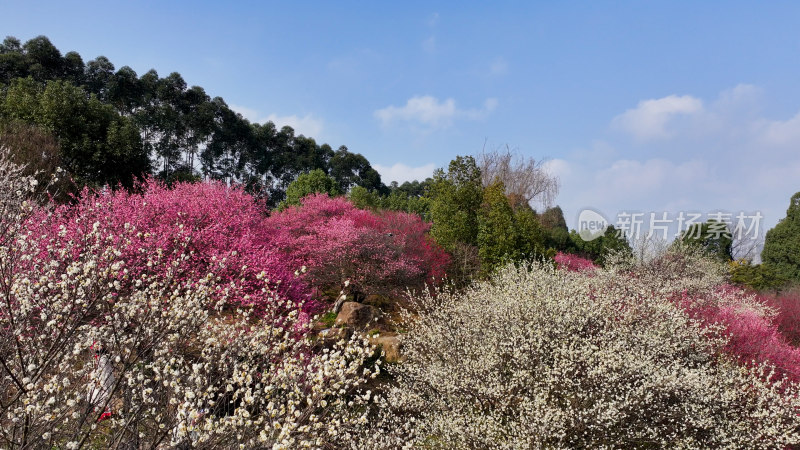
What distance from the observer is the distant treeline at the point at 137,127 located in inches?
962

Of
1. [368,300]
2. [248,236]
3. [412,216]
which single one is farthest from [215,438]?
[412,216]

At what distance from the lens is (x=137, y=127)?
95.3ft

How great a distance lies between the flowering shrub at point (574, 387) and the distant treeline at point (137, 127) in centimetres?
988

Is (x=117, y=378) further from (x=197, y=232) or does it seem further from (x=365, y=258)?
(x=365, y=258)

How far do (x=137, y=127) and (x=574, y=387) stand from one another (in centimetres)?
3096

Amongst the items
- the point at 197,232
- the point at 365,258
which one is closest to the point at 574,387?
the point at 197,232

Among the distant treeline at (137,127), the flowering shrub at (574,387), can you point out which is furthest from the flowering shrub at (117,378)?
the distant treeline at (137,127)

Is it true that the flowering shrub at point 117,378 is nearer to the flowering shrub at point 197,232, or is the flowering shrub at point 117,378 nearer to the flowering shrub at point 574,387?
the flowering shrub at point 197,232

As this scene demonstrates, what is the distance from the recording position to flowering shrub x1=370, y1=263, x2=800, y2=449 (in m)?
6.54

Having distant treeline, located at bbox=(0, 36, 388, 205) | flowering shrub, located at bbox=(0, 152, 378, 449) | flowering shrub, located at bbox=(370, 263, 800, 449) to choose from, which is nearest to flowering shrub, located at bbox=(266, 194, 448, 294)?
distant treeline, located at bbox=(0, 36, 388, 205)

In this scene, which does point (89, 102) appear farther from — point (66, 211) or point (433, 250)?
point (433, 250)

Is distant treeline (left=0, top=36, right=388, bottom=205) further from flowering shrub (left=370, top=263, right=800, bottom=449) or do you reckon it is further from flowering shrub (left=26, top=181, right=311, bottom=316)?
flowering shrub (left=370, top=263, right=800, bottom=449)

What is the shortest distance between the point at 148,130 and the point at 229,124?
29.7 ft

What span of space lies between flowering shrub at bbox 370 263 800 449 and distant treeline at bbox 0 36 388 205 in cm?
988
